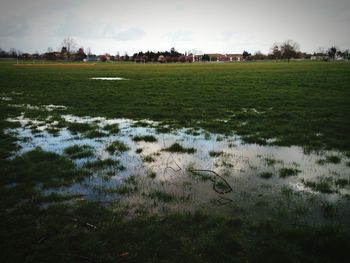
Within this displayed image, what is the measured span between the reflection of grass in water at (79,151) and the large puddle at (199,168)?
0.24 ft

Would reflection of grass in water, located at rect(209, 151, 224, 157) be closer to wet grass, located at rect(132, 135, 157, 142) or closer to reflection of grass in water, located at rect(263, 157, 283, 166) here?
reflection of grass in water, located at rect(263, 157, 283, 166)

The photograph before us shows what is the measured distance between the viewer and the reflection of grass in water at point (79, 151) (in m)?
9.90

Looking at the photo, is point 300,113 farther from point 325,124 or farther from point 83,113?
point 83,113

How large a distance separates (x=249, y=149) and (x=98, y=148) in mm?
5748

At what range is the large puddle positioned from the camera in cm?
697


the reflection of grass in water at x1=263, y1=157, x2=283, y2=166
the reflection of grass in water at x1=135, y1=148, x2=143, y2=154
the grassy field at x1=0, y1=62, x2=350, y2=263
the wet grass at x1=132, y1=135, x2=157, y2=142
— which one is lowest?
the grassy field at x1=0, y1=62, x2=350, y2=263

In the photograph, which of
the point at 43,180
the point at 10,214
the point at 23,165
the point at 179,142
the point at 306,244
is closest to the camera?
the point at 306,244

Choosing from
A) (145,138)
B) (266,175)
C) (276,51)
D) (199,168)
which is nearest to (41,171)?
(145,138)

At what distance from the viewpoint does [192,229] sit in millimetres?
5520

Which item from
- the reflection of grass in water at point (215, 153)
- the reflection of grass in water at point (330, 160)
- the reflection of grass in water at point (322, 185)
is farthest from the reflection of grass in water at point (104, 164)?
the reflection of grass in water at point (330, 160)

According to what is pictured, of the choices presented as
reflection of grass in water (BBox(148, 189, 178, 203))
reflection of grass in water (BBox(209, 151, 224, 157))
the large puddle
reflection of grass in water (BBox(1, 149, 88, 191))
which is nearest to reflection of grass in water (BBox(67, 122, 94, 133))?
the large puddle

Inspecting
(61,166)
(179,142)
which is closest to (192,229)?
(61,166)

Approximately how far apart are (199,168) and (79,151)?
4.62 meters

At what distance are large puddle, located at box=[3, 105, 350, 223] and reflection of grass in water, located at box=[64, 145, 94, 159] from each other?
7 centimetres
